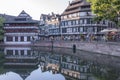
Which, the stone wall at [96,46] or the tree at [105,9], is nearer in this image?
the tree at [105,9]

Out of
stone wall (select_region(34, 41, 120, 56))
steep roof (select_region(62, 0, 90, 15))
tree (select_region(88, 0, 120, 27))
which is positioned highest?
steep roof (select_region(62, 0, 90, 15))

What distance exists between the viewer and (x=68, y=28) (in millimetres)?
97625

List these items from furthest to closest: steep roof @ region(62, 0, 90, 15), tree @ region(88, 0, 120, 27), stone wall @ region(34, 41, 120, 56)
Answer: steep roof @ region(62, 0, 90, 15), stone wall @ region(34, 41, 120, 56), tree @ region(88, 0, 120, 27)

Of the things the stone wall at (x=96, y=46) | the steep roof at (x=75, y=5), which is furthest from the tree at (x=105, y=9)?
the steep roof at (x=75, y=5)

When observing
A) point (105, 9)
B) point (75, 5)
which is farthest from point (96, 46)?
point (75, 5)

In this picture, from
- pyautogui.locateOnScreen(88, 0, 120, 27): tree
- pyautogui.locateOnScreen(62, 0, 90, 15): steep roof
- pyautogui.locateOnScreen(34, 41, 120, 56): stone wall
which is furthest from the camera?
pyautogui.locateOnScreen(62, 0, 90, 15): steep roof

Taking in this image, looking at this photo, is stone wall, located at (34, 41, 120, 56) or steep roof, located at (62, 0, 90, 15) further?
steep roof, located at (62, 0, 90, 15)

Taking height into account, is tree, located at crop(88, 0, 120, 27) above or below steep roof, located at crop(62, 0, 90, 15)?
below

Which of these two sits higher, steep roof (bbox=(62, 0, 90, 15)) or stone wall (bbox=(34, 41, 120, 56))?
steep roof (bbox=(62, 0, 90, 15))

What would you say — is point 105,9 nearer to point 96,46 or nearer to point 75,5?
point 96,46

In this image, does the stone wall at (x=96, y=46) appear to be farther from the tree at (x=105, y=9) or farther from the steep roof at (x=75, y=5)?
the steep roof at (x=75, y=5)

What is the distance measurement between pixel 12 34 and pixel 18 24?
376 cm

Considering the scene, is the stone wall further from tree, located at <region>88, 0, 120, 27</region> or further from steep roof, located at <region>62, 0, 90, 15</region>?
steep roof, located at <region>62, 0, 90, 15</region>

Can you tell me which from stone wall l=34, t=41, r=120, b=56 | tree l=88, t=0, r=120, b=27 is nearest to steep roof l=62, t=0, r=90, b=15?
stone wall l=34, t=41, r=120, b=56
